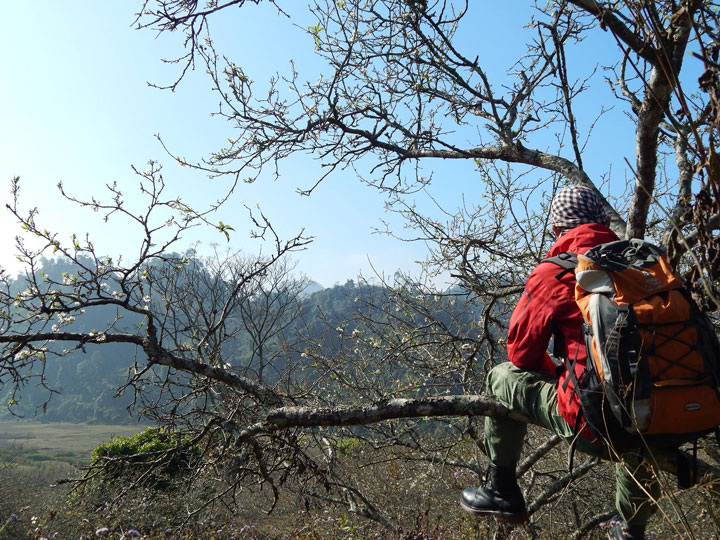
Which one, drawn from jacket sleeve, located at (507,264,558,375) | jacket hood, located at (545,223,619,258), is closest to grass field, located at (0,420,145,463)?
jacket sleeve, located at (507,264,558,375)

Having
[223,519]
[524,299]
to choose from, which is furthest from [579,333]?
[223,519]

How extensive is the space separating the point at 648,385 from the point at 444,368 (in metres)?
3.18

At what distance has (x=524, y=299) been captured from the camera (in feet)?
6.47

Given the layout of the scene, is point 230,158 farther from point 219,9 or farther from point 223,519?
point 223,519

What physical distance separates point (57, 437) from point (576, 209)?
49.0m

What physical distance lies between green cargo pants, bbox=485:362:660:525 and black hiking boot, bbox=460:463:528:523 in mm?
58

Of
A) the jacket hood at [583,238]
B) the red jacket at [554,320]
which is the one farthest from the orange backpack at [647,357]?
the jacket hood at [583,238]

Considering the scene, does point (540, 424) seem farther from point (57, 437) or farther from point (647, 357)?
point (57, 437)

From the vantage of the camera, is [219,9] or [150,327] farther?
[150,327]

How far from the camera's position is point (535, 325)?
1865mm

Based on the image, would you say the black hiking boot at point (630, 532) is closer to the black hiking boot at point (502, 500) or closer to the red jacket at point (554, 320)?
the black hiking boot at point (502, 500)

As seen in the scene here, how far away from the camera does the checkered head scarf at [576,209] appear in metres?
2.21

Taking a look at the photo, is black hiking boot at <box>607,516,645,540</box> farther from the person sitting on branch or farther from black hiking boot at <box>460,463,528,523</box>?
black hiking boot at <box>460,463,528,523</box>

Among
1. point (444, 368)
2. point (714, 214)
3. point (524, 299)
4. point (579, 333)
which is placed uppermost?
point (714, 214)
